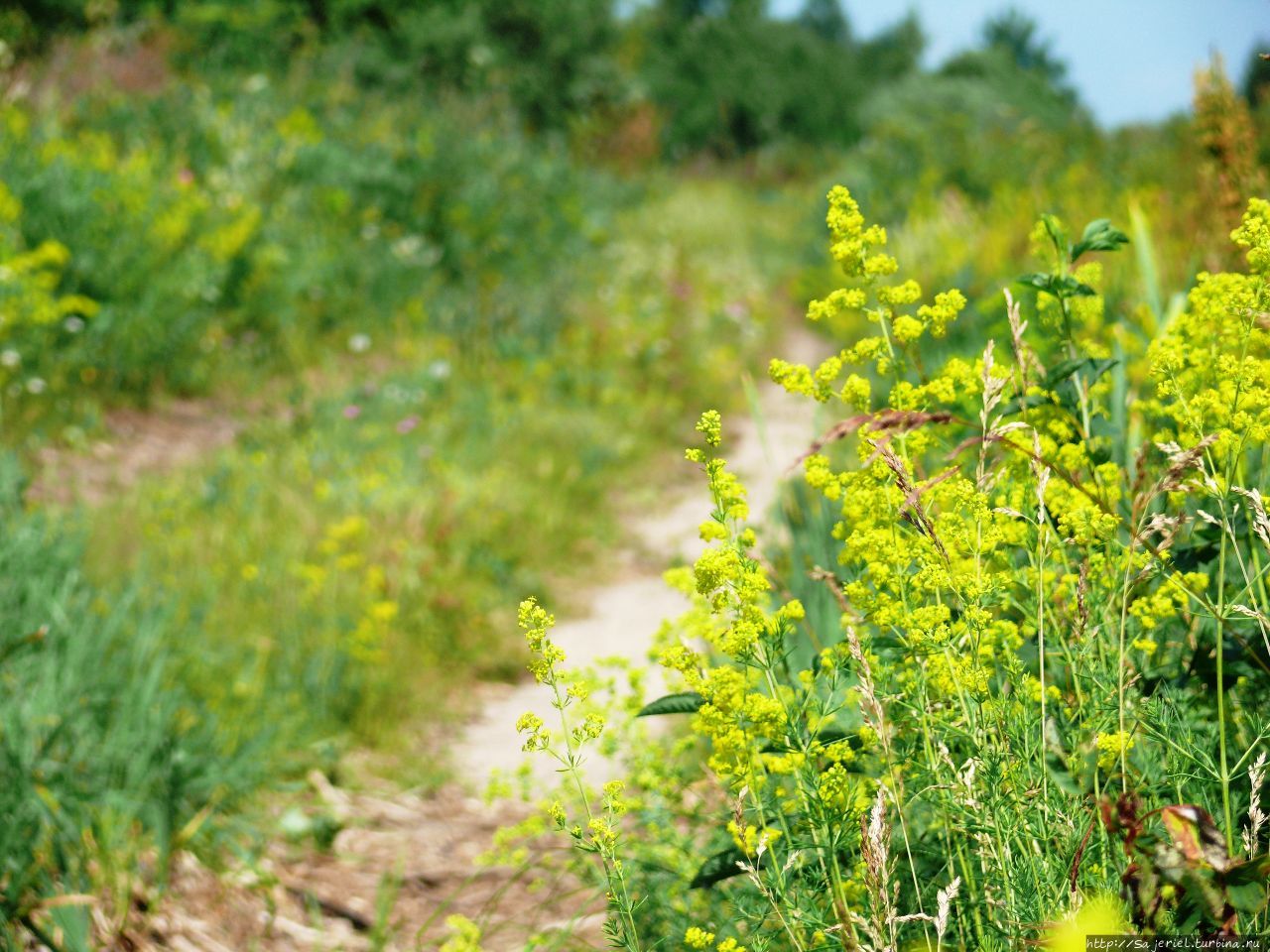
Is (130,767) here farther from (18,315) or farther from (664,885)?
(18,315)

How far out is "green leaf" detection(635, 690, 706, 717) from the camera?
5.36 ft

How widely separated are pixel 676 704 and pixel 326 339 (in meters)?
5.97

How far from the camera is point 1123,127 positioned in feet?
56.4

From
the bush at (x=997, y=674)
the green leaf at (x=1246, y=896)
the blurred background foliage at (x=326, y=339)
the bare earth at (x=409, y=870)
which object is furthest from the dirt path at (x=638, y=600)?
the green leaf at (x=1246, y=896)

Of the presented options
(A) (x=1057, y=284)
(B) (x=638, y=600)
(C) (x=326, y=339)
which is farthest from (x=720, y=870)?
(C) (x=326, y=339)

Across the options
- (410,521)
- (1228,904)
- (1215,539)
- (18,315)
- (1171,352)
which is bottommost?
(1228,904)

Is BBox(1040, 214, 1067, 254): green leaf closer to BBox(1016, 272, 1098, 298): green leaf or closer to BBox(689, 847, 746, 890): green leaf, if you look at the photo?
BBox(1016, 272, 1098, 298): green leaf

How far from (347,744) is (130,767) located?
3.29 feet

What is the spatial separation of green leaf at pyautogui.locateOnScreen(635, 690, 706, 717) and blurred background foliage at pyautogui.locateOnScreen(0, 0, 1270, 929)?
1369 millimetres

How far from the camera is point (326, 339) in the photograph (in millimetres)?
7145

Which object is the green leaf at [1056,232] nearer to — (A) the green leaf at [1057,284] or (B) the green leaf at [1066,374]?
(A) the green leaf at [1057,284]

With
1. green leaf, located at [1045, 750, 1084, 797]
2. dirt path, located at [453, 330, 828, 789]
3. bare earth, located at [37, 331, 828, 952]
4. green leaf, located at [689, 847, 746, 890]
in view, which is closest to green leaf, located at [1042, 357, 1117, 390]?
bare earth, located at [37, 331, 828, 952]

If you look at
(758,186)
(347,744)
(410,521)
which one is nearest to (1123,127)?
(758,186)

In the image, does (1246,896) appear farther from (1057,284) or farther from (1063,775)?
(1057,284)
